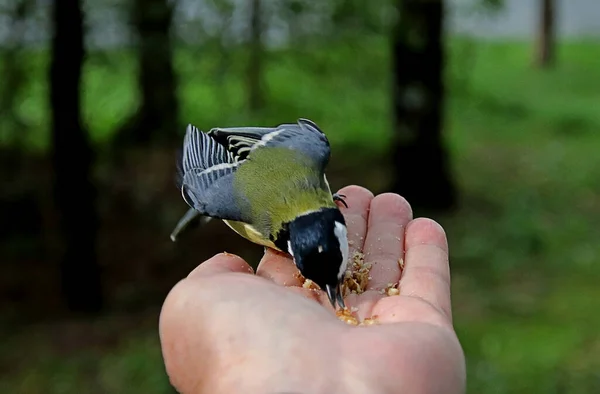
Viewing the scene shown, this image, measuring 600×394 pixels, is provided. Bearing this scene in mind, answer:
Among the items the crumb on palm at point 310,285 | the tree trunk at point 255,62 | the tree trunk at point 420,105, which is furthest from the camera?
the tree trunk at point 420,105

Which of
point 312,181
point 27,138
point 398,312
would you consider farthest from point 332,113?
point 398,312

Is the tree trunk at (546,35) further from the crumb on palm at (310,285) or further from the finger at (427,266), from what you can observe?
the crumb on palm at (310,285)

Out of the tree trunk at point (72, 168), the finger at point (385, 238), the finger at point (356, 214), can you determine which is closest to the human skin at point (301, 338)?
the finger at point (385, 238)

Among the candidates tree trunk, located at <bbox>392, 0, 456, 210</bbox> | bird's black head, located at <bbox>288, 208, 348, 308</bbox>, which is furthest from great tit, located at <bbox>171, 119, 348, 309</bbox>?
tree trunk, located at <bbox>392, 0, 456, 210</bbox>

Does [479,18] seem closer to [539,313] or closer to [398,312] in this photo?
[539,313]

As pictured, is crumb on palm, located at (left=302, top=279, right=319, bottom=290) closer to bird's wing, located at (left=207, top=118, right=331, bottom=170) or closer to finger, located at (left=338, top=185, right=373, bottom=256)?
finger, located at (left=338, top=185, right=373, bottom=256)

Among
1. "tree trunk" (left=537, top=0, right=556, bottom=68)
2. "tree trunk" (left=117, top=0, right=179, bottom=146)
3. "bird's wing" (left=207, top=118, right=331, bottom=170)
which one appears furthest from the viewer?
"tree trunk" (left=537, top=0, right=556, bottom=68)
